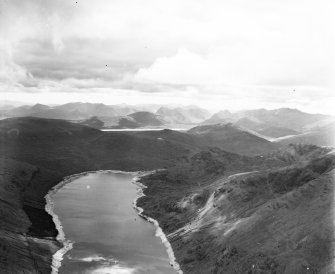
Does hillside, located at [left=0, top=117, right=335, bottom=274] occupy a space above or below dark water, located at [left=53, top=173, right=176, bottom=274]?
above

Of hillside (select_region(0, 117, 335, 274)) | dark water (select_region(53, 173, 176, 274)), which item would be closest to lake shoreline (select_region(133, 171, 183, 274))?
dark water (select_region(53, 173, 176, 274))

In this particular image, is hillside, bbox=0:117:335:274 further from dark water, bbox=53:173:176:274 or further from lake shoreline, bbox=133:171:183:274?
dark water, bbox=53:173:176:274

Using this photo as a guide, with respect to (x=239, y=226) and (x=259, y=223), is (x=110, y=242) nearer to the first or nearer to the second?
(x=239, y=226)

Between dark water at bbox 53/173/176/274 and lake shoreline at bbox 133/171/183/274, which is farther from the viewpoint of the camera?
lake shoreline at bbox 133/171/183/274

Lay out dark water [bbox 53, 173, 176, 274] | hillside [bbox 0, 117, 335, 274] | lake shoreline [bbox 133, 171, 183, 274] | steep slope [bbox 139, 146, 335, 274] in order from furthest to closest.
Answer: lake shoreline [bbox 133, 171, 183, 274] → dark water [bbox 53, 173, 176, 274] → hillside [bbox 0, 117, 335, 274] → steep slope [bbox 139, 146, 335, 274]

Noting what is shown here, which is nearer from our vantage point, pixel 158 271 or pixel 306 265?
pixel 306 265

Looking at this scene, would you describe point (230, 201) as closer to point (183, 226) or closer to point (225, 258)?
point (183, 226)

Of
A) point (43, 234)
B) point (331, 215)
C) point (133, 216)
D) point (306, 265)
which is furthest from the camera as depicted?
point (133, 216)

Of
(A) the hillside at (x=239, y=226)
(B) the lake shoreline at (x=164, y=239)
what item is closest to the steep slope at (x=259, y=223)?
(A) the hillside at (x=239, y=226)

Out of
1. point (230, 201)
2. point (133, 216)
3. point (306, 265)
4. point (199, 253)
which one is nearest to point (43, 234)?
point (133, 216)
